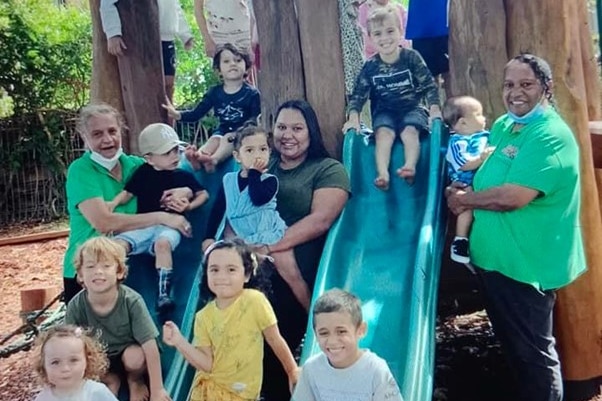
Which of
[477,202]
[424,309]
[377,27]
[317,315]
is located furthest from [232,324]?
A: [377,27]

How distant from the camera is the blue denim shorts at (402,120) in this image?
4309 millimetres

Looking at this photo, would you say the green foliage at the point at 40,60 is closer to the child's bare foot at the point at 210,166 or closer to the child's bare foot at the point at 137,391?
the child's bare foot at the point at 210,166

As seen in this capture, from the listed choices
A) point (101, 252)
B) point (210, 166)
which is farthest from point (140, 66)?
point (101, 252)

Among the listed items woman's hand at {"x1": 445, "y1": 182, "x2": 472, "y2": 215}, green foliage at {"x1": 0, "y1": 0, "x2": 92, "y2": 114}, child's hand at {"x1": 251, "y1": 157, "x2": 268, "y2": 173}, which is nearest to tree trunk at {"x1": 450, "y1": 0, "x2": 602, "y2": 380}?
woman's hand at {"x1": 445, "y1": 182, "x2": 472, "y2": 215}

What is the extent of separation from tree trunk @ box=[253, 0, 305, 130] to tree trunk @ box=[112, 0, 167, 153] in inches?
38.8

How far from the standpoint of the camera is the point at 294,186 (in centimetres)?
409

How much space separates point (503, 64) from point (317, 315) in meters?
2.01

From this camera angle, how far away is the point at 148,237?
13.3ft

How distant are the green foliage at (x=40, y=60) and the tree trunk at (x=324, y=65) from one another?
7143 millimetres

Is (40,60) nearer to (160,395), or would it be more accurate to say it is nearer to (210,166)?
(210,166)

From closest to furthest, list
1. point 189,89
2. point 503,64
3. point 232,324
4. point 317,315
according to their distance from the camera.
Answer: point 317,315 → point 232,324 → point 503,64 → point 189,89

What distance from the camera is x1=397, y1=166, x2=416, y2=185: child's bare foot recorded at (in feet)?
13.7

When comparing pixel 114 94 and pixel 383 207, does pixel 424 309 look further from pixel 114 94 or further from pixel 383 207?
pixel 114 94

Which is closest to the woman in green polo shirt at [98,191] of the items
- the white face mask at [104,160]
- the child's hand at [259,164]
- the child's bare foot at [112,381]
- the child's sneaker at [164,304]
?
the white face mask at [104,160]
